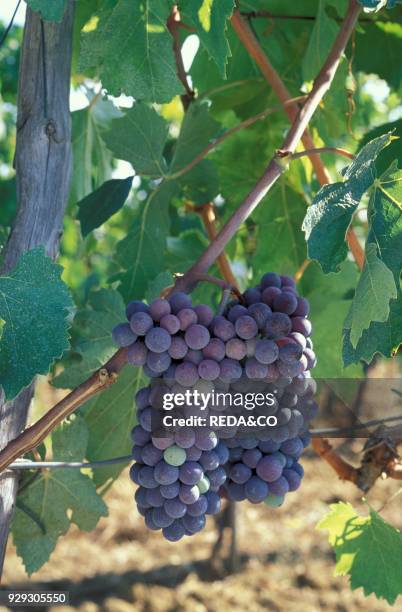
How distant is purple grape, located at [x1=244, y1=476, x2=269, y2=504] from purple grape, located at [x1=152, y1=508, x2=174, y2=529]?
0.10 meters

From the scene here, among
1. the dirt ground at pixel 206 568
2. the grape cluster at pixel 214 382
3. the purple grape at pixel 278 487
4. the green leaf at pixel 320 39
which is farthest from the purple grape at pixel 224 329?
the dirt ground at pixel 206 568

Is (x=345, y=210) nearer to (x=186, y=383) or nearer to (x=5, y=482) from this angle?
(x=186, y=383)

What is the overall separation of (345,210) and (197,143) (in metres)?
0.53

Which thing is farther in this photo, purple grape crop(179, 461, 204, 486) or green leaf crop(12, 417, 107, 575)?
green leaf crop(12, 417, 107, 575)

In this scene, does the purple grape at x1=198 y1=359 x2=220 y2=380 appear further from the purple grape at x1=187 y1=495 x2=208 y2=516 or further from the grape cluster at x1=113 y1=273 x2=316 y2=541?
the purple grape at x1=187 y1=495 x2=208 y2=516

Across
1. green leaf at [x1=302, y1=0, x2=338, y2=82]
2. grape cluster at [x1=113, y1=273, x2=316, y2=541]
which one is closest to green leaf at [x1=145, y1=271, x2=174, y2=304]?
grape cluster at [x1=113, y1=273, x2=316, y2=541]

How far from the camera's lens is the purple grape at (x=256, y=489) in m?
0.94

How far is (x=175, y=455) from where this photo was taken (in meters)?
0.89

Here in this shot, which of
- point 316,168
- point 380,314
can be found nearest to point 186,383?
point 380,314

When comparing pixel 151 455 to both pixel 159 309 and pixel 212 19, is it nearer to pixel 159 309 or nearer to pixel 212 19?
pixel 159 309

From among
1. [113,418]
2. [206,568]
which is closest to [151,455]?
[113,418]

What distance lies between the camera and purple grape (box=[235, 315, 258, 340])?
34.1 inches

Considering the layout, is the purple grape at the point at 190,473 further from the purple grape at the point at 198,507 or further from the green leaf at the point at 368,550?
the green leaf at the point at 368,550

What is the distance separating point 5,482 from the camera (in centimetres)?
109
